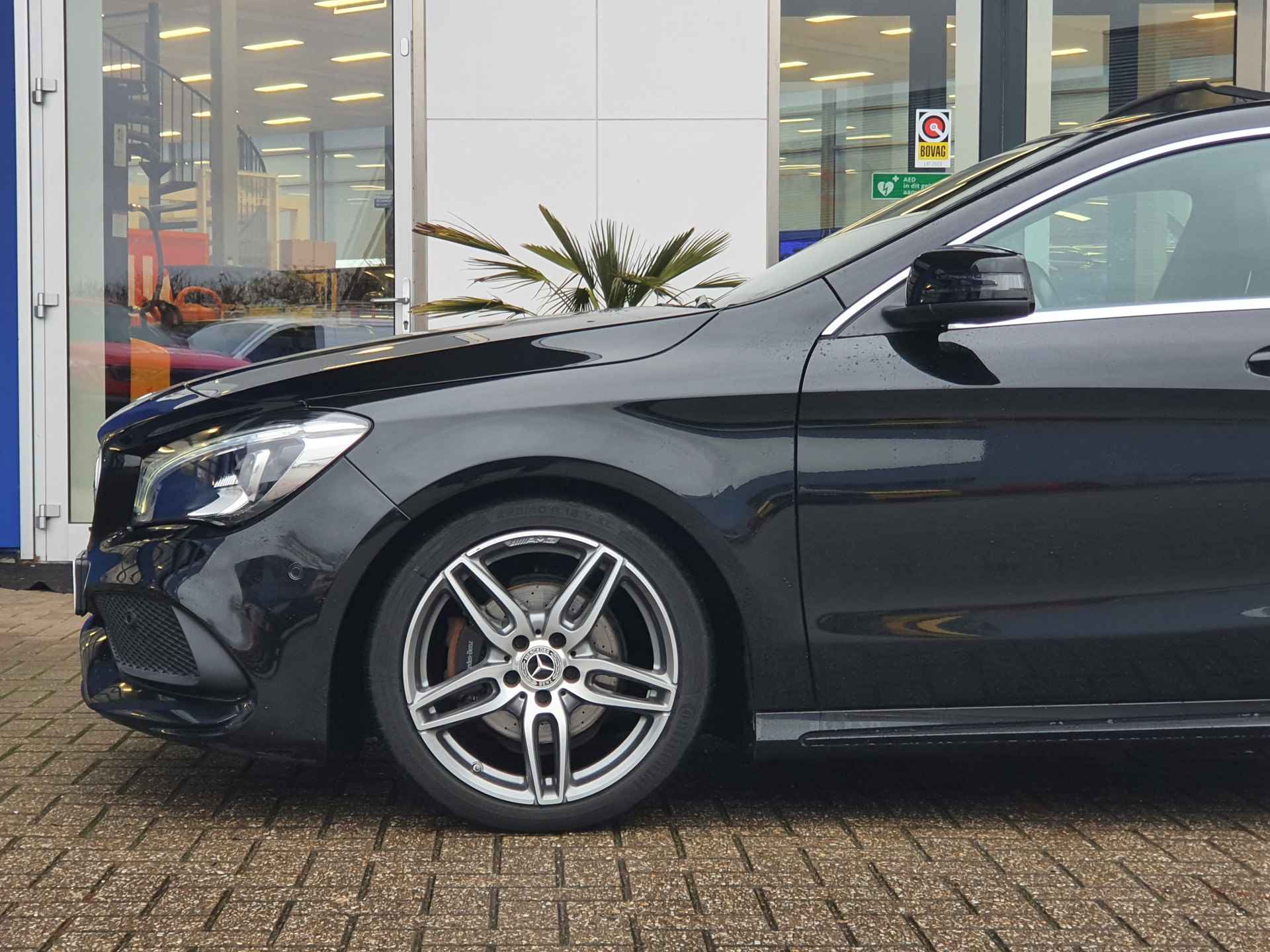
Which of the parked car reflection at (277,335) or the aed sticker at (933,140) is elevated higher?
the aed sticker at (933,140)

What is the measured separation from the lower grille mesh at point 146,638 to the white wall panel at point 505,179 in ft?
14.9

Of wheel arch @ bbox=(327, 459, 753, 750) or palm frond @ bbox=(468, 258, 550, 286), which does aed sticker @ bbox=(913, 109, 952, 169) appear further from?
wheel arch @ bbox=(327, 459, 753, 750)

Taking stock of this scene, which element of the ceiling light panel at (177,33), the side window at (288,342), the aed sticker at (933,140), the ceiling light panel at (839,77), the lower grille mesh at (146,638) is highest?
the ceiling light panel at (177,33)

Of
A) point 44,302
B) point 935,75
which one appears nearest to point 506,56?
point 935,75

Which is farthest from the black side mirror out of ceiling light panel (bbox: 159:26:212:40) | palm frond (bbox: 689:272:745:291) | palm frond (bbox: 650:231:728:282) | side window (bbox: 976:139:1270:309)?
ceiling light panel (bbox: 159:26:212:40)

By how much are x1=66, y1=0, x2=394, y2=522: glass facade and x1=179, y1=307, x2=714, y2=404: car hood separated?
427cm

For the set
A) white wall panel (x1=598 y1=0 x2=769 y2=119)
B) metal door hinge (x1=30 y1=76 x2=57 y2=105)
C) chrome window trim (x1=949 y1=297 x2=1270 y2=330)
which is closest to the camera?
chrome window trim (x1=949 y1=297 x2=1270 y2=330)

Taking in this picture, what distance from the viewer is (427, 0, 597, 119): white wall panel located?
25.3 feet

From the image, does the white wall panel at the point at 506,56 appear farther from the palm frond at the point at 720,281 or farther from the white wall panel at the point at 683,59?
the palm frond at the point at 720,281

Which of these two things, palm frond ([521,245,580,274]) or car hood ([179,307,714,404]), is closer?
car hood ([179,307,714,404])

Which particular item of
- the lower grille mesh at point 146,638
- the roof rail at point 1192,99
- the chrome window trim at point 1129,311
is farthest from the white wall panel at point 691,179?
the lower grille mesh at point 146,638

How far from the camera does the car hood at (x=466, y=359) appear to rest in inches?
129

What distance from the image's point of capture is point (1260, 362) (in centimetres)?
325

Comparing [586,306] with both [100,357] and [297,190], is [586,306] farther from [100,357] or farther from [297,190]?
[100,357]
